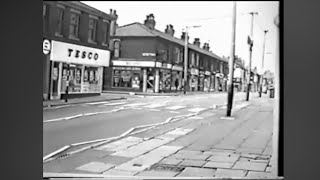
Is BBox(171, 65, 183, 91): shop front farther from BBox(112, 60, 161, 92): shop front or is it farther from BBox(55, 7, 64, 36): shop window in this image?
BBox(55, 7, 64, 36): shop window

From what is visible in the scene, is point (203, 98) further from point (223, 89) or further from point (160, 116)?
point (160, 116)

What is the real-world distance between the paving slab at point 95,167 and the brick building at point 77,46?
85 centimetres

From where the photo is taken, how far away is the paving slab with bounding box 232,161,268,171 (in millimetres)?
3520

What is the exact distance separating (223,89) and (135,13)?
167cm

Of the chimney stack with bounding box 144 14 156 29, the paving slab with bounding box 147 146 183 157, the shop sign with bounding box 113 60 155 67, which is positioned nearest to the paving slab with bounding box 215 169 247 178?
the paving slab with bounding box 147 146 183 157

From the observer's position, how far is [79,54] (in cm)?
394

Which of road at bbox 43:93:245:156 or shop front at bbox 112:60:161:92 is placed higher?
shop front at bbox 112:60:161:92

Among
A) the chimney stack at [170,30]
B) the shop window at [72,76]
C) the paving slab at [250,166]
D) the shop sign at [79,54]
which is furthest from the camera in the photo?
the chimney stack at [170,30]

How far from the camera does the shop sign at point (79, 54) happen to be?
3.62 m

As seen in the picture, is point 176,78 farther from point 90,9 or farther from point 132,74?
point 90,9

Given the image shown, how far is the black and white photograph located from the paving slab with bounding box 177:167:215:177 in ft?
0.03

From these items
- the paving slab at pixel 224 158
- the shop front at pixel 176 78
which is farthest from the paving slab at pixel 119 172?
the shop front at pixel 176 78

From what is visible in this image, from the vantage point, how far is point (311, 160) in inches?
66.3

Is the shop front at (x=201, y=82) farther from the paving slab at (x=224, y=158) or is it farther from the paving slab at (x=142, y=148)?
the paving slab at (x=224, y=158)
